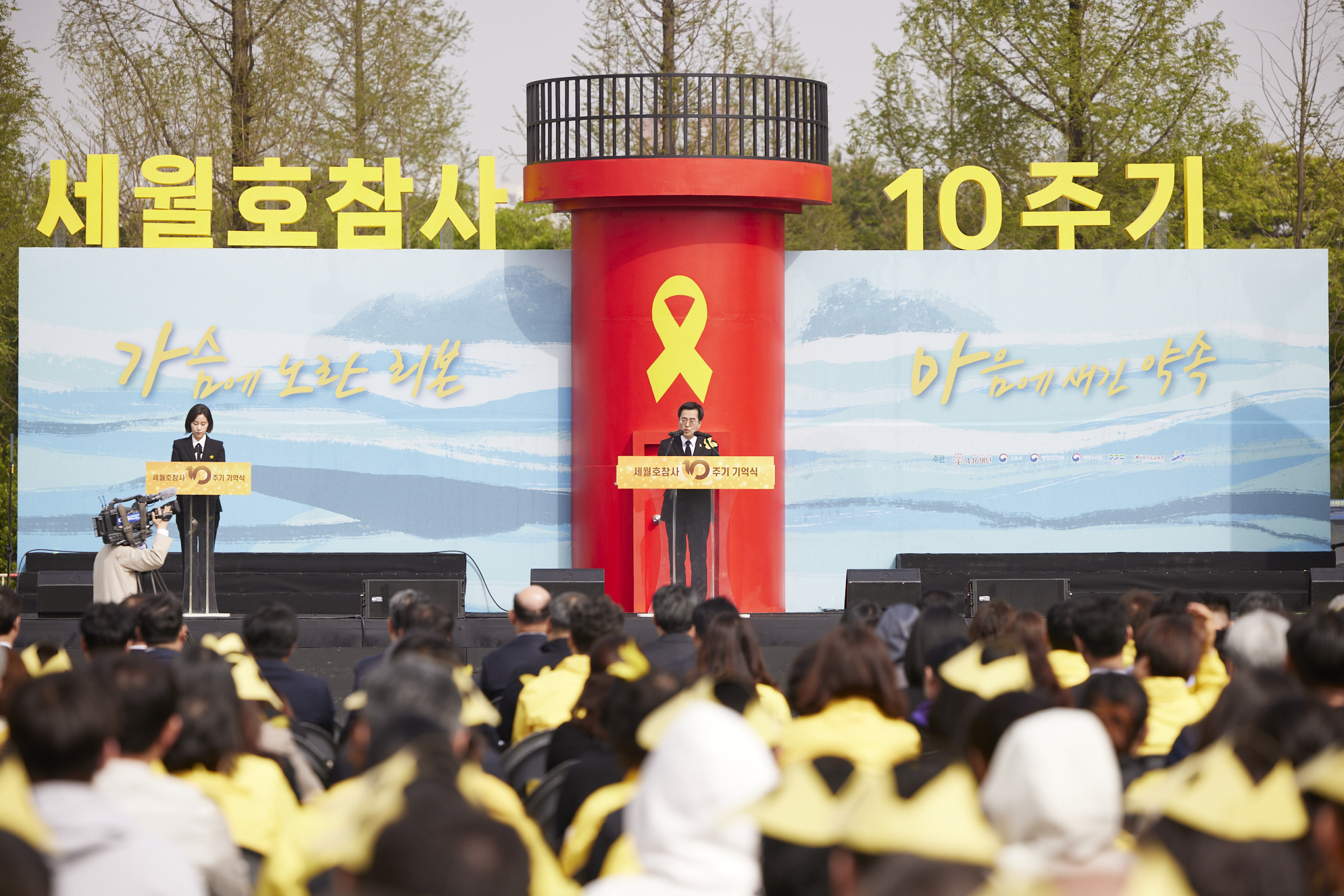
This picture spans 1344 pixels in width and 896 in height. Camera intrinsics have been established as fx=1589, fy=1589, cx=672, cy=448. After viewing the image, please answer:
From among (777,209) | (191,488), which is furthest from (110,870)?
(777,209)

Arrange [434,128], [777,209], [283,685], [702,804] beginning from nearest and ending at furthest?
[702,804]
[283,685]
[777,209]
[434,128]

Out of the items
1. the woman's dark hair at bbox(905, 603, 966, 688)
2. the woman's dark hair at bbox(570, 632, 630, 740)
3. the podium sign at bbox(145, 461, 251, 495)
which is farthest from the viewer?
the podium sign at bbox(145, 461, 251, 495)

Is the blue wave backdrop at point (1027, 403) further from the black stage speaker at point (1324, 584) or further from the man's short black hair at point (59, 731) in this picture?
the man's short black hair at point (59, 731)

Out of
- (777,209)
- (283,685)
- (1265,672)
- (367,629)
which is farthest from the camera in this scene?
(777,209)

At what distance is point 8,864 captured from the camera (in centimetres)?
205

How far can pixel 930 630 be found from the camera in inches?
188

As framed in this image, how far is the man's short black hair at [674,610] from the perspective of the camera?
18.0 feet

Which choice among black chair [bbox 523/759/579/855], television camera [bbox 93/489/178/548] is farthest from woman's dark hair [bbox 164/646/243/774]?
television camera [bbox 93/489/178/548]

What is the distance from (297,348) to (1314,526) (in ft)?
27.8

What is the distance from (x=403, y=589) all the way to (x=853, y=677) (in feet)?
26.8

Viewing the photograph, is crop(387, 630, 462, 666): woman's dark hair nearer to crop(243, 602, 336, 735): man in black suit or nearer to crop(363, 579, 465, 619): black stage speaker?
crop(243, 602, 336, 735): man in black suit

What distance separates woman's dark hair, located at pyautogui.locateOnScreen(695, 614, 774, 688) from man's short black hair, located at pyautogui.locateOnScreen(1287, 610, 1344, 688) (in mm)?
1429

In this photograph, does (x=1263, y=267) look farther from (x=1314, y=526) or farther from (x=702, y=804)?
(x=702, y=804)

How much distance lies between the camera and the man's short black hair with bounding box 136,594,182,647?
5.12 metres
